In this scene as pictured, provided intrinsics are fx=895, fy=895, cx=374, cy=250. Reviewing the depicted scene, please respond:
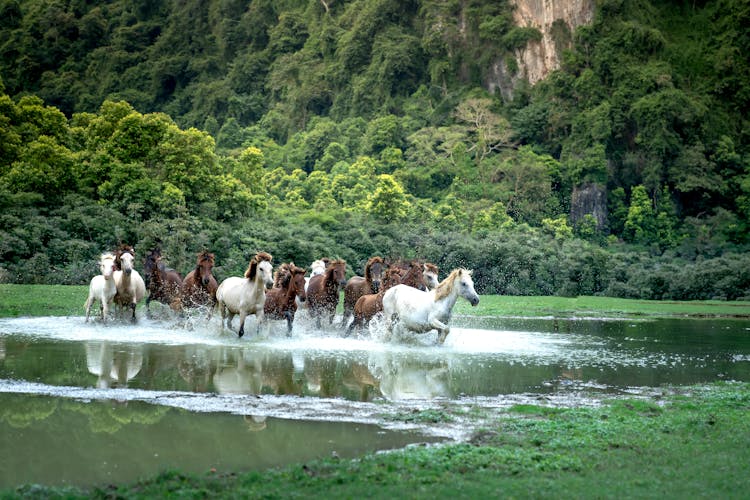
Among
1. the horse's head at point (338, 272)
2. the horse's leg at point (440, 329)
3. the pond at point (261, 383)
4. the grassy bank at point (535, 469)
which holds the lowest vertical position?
the grassy bank at point (535, 469)

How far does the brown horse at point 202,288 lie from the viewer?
67.7 ft

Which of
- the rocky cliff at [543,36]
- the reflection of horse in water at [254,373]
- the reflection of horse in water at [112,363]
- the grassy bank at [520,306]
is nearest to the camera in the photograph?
the reflection of horse in water at [254,373]

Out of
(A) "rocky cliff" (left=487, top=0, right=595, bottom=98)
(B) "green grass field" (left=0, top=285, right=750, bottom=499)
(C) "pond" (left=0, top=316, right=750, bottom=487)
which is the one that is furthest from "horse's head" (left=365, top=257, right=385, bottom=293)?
(A) "rocky cliff" (left=487, top=0, right=595, bottom=98)

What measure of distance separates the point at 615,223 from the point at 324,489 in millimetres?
51739

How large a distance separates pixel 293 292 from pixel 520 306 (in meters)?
14.1

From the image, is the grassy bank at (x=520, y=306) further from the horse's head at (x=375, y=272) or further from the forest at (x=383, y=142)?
the horse's head at (x=375, y=272)

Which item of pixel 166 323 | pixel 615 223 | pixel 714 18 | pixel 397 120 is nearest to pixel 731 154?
pixel 615 223

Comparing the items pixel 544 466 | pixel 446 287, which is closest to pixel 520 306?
pixel 446 287

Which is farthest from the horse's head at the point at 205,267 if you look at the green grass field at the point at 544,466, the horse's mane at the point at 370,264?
the green grass field at the point at 544,466

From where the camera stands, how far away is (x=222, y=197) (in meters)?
36.7

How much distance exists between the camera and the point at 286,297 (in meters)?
19.0

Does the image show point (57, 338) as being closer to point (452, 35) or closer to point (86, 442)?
point (86, 442)

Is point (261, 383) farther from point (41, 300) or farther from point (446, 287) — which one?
point (41, 300)

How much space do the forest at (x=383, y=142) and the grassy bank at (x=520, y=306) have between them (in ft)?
11.9
